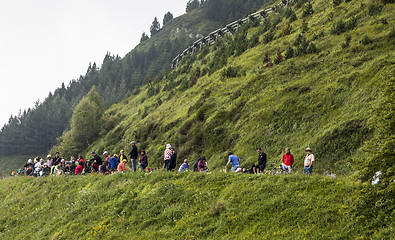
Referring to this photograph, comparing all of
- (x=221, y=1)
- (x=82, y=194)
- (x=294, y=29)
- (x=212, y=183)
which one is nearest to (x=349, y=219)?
(x=212, y=183)

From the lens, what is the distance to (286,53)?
2861 centimetres

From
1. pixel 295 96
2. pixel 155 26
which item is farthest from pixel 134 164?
pixel 155 26

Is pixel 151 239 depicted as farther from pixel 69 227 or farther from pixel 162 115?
pixel 162 115

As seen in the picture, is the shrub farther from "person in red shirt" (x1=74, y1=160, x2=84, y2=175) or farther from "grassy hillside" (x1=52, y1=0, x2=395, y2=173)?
"person in red shirt" (x1=74, y1=160, x2=84, y2=175)

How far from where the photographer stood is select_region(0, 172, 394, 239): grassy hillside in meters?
9.13

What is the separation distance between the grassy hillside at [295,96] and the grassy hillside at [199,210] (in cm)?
390

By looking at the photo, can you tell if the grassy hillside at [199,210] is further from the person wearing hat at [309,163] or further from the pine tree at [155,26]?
the pine tree at [155,26]

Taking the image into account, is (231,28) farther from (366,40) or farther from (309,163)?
(309,163)

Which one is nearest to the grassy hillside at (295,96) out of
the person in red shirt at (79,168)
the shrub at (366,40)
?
the shrub at (366,40)

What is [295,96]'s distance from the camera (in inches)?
872

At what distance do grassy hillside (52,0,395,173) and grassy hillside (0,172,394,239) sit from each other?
3905 mm

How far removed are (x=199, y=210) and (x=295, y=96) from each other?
13.3 meters

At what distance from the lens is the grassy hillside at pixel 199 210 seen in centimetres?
913

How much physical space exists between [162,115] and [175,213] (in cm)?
2665
